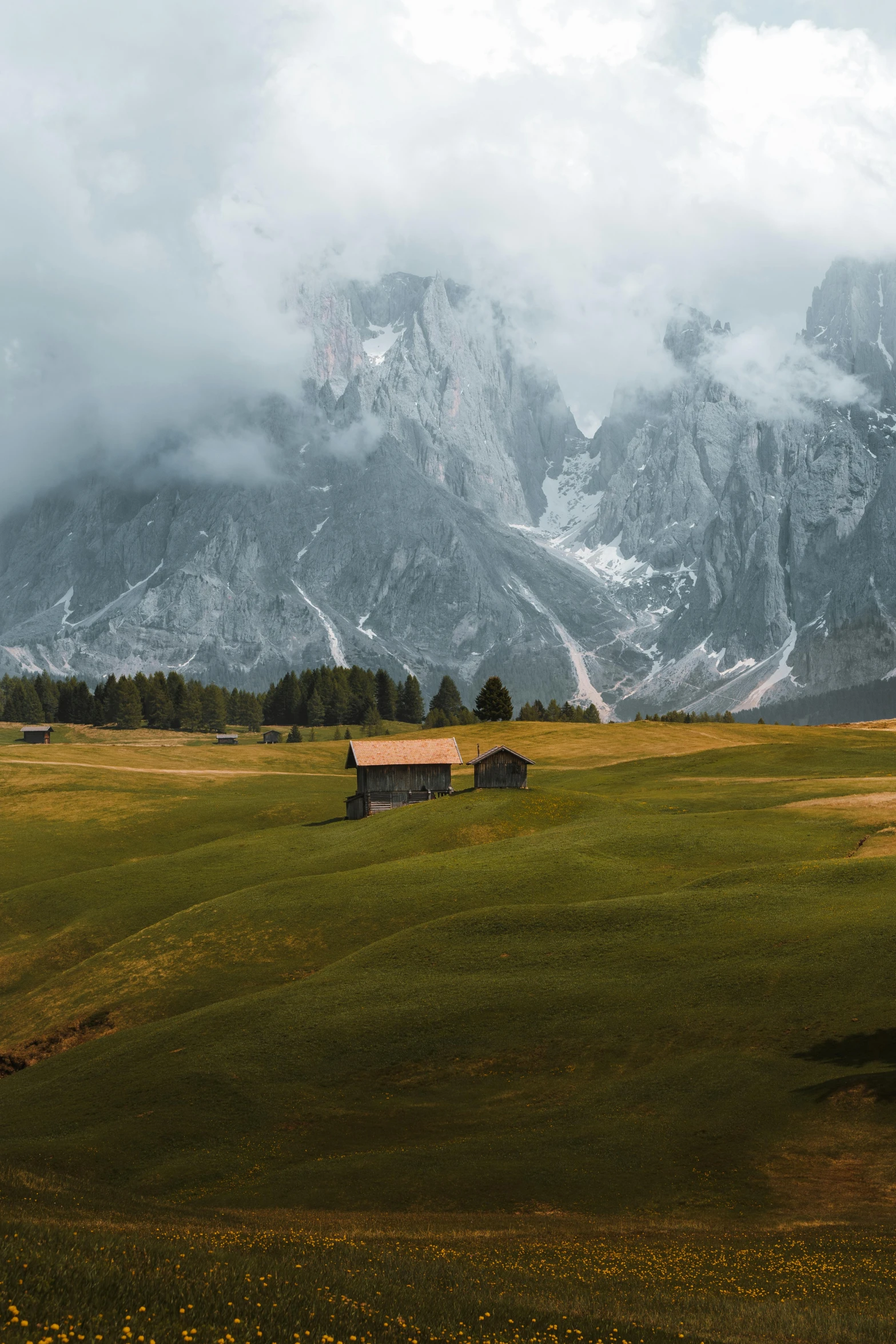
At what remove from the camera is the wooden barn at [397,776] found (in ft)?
339

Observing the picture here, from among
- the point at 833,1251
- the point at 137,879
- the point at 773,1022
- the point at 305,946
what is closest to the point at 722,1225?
the point at 833,1251

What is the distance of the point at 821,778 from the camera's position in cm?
10575

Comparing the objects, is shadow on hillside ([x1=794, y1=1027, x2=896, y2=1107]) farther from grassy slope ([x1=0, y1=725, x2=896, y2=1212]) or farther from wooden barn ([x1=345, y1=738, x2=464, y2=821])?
wooden barn ([x1=345, y1=738, x2=464, y2=821])

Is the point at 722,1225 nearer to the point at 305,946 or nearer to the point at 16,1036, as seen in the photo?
the point at 305,946

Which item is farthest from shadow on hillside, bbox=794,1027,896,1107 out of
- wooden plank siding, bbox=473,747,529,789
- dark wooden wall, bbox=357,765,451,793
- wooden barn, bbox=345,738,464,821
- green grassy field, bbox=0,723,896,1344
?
dark wooden wall, bbox=357,765,451,793

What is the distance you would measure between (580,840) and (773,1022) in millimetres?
34943

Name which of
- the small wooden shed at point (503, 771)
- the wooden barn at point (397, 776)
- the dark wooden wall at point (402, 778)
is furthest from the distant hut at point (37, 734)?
the small wooden shed at point (503, 771)

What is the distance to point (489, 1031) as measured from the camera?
44.5 meters

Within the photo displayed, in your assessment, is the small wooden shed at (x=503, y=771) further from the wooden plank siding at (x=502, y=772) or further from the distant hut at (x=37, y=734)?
the distant hut at (x=37, y=734)

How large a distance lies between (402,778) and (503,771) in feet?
33.5

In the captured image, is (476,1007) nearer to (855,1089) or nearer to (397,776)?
(855,1089)

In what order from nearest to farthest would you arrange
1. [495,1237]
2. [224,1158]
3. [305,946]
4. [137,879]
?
[495,1237]
[224,1158]
[305,946]
[137,879]

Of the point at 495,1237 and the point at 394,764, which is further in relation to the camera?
the point at 394,764

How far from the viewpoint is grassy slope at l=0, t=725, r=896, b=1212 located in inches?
1297
